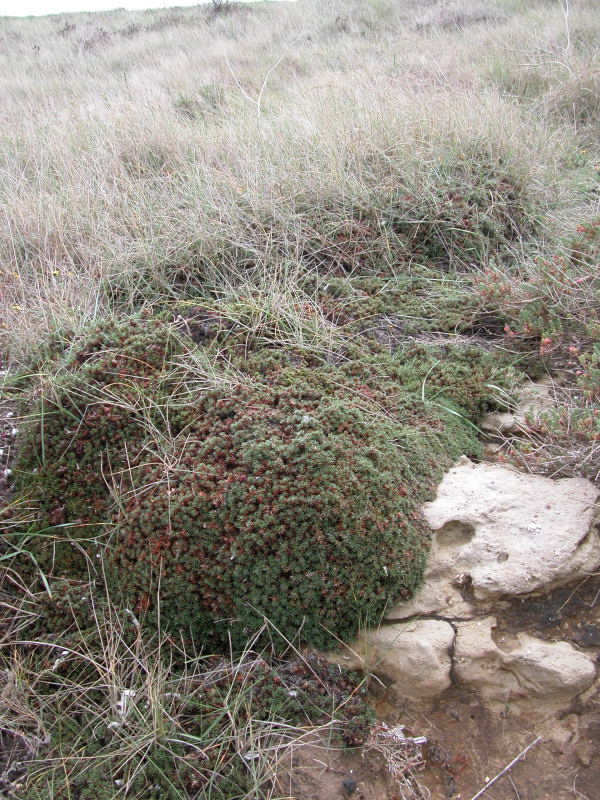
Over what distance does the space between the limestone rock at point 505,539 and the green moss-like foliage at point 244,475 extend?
0.11 m

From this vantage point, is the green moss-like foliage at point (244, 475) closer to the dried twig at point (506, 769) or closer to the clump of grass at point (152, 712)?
the clump of grass at point (152, 712)

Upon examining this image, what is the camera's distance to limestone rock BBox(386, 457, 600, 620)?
2738mm

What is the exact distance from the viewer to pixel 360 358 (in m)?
3.63

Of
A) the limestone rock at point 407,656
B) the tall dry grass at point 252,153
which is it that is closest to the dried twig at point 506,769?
the limestone rock at point 407,656

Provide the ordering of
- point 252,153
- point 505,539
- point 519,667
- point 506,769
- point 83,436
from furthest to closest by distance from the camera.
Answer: point 252,153 → point 83,436 → point 505,539 → point 519,667 → point 506,769

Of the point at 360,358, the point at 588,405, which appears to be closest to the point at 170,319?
the point at 360,358

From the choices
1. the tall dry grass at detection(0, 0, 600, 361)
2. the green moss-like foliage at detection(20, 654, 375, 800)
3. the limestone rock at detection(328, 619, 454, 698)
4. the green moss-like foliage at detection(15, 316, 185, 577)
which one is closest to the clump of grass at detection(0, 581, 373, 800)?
the green moss-like foliage at detection(20, 654, 375, 800)

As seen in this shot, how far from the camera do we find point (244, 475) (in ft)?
9.34

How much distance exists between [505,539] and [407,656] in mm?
650

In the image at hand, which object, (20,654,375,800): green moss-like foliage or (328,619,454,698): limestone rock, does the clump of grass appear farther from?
(328,619,454,698): limestone rock

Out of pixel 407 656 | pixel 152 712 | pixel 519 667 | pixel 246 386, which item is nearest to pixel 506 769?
pixel 519 667

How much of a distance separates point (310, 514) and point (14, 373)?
192 cm

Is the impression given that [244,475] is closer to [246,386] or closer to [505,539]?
[246,386]

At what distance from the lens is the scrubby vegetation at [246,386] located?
256 cm
